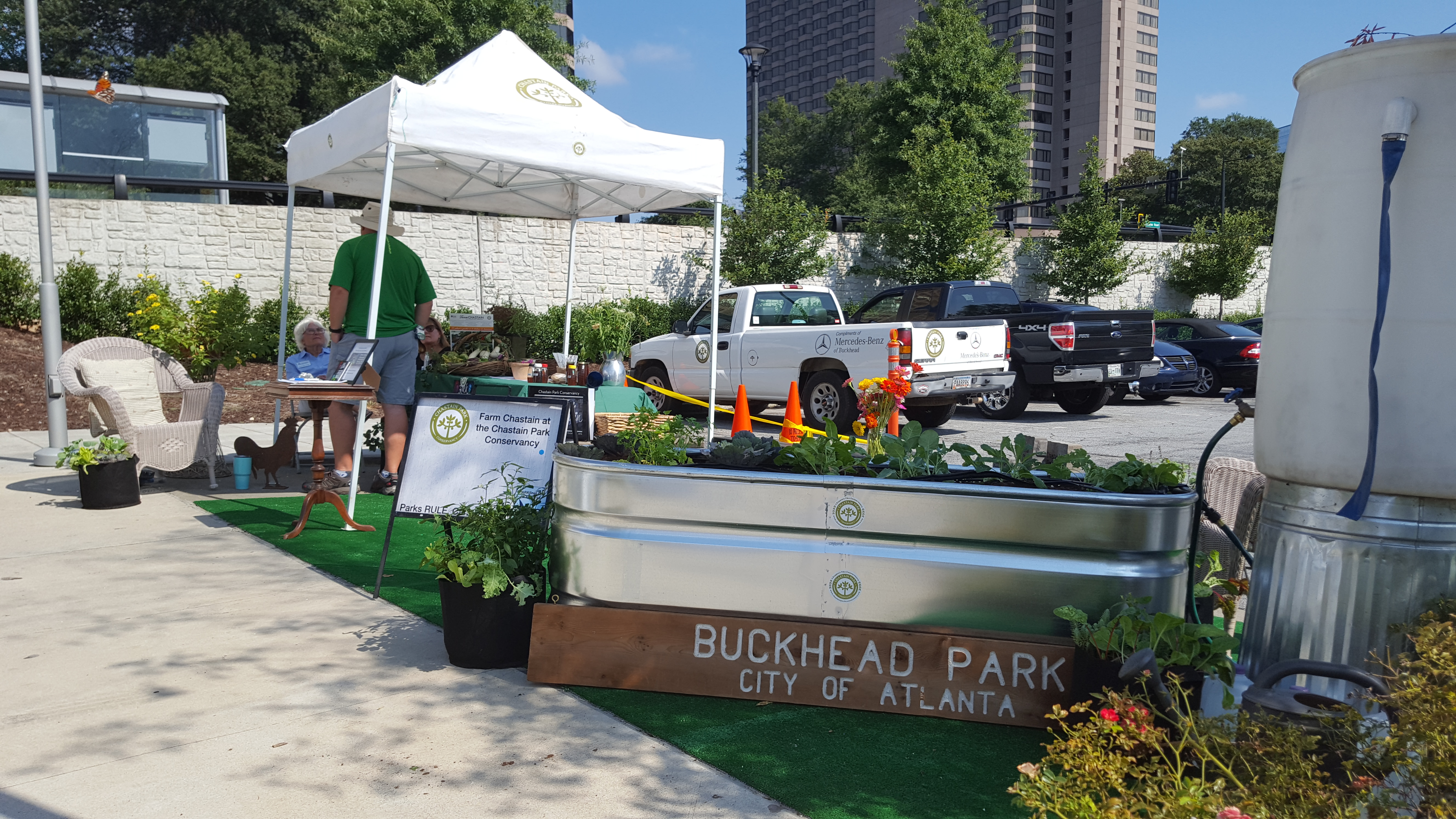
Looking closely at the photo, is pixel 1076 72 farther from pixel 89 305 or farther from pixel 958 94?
pixel 89 305

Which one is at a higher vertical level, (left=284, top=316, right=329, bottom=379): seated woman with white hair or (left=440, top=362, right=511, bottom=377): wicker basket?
(left=284, top=316, right=329, bottom=379): seated woman with white hair

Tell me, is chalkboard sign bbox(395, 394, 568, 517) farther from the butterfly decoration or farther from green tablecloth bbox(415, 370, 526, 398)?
the butterfly decoration

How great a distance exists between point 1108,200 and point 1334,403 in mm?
25881

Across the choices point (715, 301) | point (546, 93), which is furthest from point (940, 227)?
point (546, 93)

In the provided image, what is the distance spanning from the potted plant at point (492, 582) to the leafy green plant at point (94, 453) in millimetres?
4406

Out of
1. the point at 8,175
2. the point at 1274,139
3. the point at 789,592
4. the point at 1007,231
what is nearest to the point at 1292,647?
the point at 789,592

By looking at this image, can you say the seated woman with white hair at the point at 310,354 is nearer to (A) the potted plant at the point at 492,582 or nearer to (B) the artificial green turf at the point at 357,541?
(B) the artificial green turf at the point at 357,541

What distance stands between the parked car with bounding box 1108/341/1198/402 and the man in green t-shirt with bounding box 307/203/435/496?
12436 millimetres

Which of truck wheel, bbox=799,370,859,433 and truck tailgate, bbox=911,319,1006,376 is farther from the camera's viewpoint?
truck wheel, bbox=799,370,859,433

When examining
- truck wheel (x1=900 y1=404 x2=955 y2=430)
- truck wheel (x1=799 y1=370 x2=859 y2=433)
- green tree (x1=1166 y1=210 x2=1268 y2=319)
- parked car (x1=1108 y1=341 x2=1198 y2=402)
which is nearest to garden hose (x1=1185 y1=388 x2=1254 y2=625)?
truck wheel (x1=799 y1=370 x2=859 y2=433)

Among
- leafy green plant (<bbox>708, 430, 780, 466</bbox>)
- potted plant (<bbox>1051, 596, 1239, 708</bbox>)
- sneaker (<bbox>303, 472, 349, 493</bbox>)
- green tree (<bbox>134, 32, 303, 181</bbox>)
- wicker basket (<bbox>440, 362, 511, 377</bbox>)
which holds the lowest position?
sneaker (<bbox>303, 472, 349, 493</bbox>)

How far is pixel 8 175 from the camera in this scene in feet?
51.0

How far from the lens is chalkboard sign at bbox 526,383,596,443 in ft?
22.4

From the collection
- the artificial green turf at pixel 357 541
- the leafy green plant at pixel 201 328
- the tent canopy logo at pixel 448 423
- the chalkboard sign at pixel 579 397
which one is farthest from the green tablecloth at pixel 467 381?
the leafy green plant at pixel 201 328
